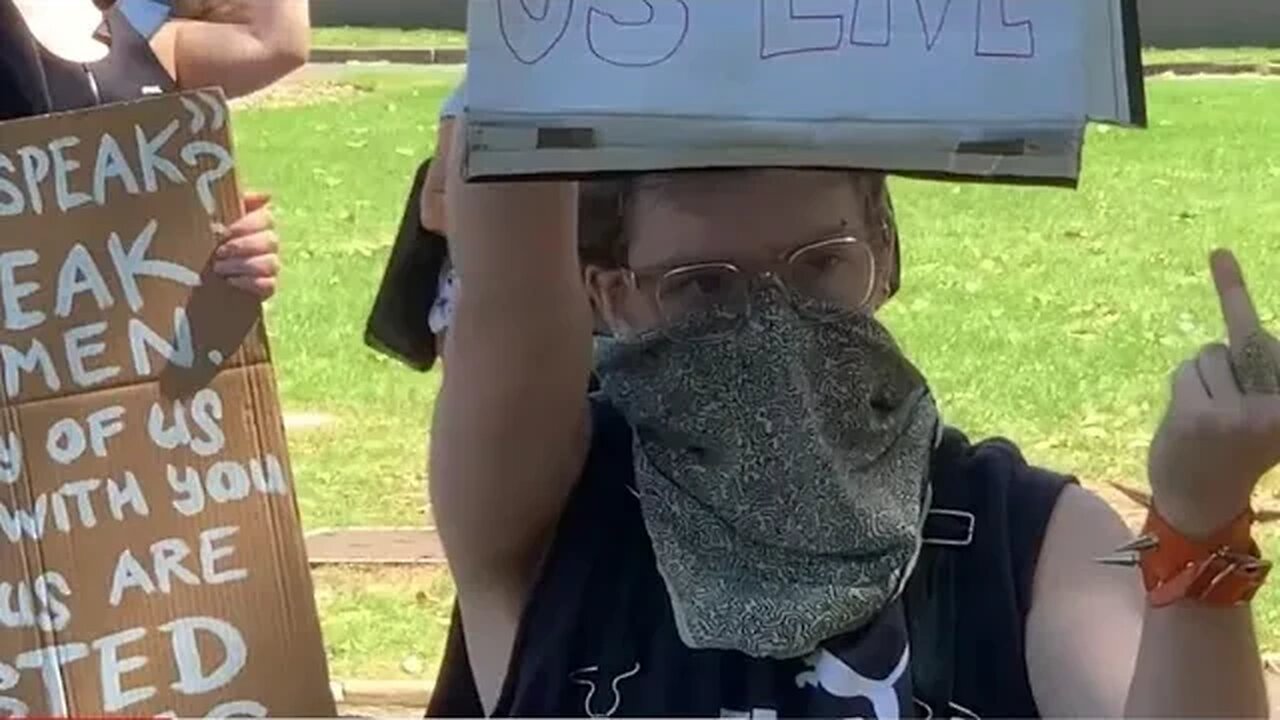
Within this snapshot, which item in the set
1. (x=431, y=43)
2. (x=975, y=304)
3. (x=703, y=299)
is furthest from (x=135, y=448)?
(x=431, y=43)

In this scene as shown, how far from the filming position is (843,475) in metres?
1.54

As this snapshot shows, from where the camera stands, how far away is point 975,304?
7.09m

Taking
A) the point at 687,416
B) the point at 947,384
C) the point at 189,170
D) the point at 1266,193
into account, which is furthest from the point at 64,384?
the point at 1266,193

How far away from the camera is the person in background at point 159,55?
6.84 ft

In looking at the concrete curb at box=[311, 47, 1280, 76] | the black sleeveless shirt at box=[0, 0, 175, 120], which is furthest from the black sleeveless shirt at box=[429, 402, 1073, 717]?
the concrete curb at box=[311, 47, 1280, 76]

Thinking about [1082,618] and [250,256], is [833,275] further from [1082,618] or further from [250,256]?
[250,256]

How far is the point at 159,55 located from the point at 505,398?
125 cm

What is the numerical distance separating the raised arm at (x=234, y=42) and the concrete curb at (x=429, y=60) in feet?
36.9

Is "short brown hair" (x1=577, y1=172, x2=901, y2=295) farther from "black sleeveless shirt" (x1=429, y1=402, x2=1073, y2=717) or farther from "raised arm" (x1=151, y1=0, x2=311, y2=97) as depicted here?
"raised arm" (x1=151, y1=0, x2=311, y2=97)

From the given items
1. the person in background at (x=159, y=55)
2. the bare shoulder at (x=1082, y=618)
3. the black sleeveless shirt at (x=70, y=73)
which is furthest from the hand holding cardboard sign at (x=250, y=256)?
the bare shoulder at (x=1082, y=618)

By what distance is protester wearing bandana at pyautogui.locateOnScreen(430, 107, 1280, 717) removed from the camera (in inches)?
60.7

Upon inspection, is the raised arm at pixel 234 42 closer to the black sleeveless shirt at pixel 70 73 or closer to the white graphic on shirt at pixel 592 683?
the black sleeveless shirt at pixel 70 73

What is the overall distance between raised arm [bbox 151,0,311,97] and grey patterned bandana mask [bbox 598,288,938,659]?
1318mm

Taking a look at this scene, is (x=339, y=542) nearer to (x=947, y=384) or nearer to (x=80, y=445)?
(x=947, y=384)
